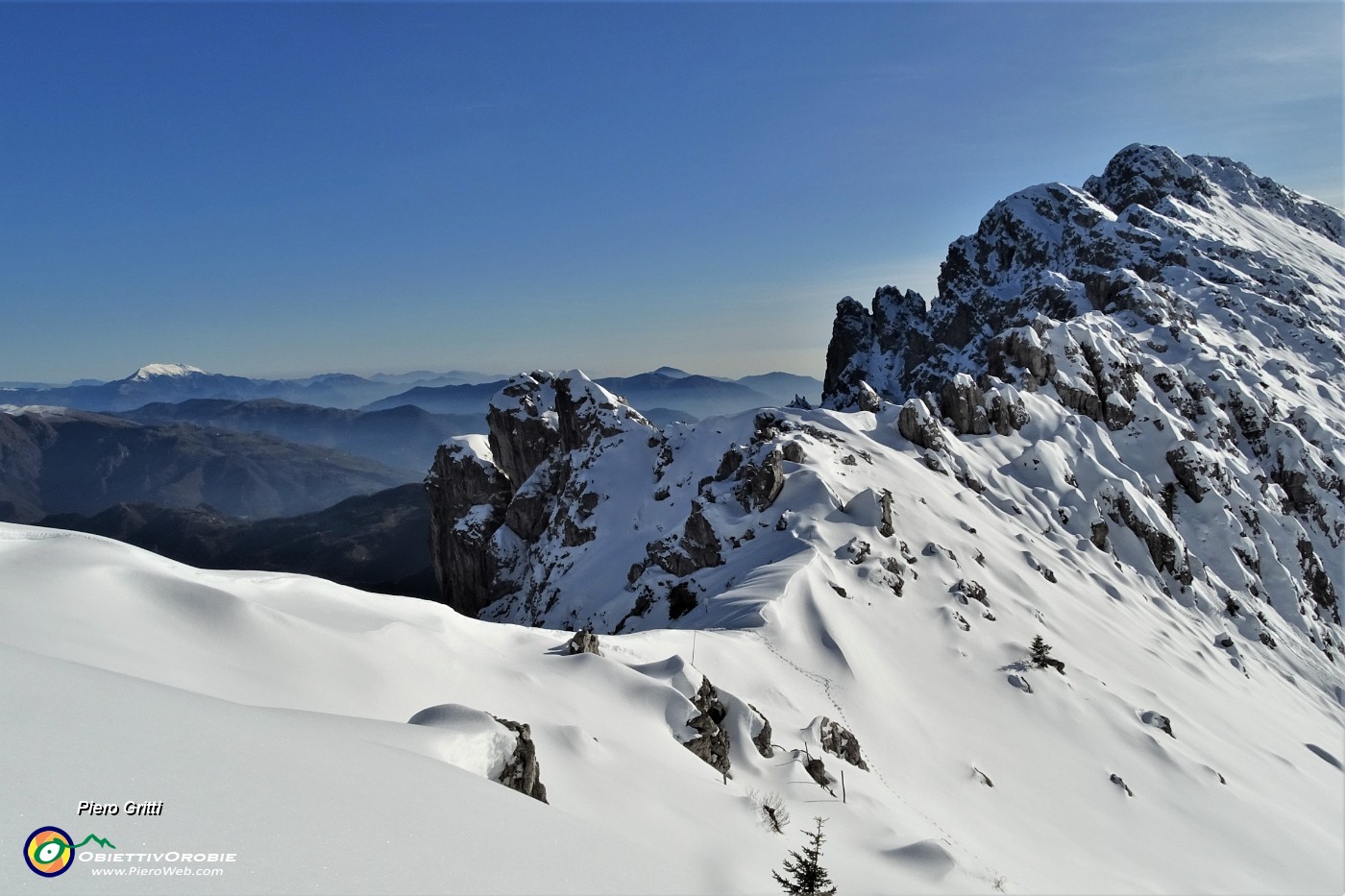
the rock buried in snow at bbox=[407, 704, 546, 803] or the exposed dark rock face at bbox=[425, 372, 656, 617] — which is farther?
the exposed dark rock face at bbox=[425, 372, 656, 617]

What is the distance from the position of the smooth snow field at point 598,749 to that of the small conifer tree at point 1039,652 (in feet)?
3.67

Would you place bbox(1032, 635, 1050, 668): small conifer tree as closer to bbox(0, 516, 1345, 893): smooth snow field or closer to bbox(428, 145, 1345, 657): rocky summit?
bbox(0, 516, 1345, 893): smooth snow field

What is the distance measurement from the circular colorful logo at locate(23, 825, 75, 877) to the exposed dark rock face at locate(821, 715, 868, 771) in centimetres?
1912

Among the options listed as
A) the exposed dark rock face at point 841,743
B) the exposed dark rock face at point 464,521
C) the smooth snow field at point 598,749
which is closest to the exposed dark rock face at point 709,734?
the smooth snow field at point 598,749

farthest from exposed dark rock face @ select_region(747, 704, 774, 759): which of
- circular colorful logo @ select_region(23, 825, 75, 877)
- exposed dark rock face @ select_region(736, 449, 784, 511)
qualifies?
exposed dark rock face @ select_region(736, 449, 784, 511)

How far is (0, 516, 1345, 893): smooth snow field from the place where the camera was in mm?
5562

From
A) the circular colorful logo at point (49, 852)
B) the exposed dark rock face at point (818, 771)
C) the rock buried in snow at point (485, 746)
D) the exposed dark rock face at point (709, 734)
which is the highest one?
the circular colorful logo at point (49, 852)

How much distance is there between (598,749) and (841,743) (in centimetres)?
1137

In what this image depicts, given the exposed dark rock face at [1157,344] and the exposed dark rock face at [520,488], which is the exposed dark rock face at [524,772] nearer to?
the exposed dark rock face at [520,488]

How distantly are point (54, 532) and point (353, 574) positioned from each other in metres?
202

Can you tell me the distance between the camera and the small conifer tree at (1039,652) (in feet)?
112

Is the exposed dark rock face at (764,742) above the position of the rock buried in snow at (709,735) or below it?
below

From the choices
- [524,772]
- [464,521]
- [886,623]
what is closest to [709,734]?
[524,772]

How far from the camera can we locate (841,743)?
21.3m
